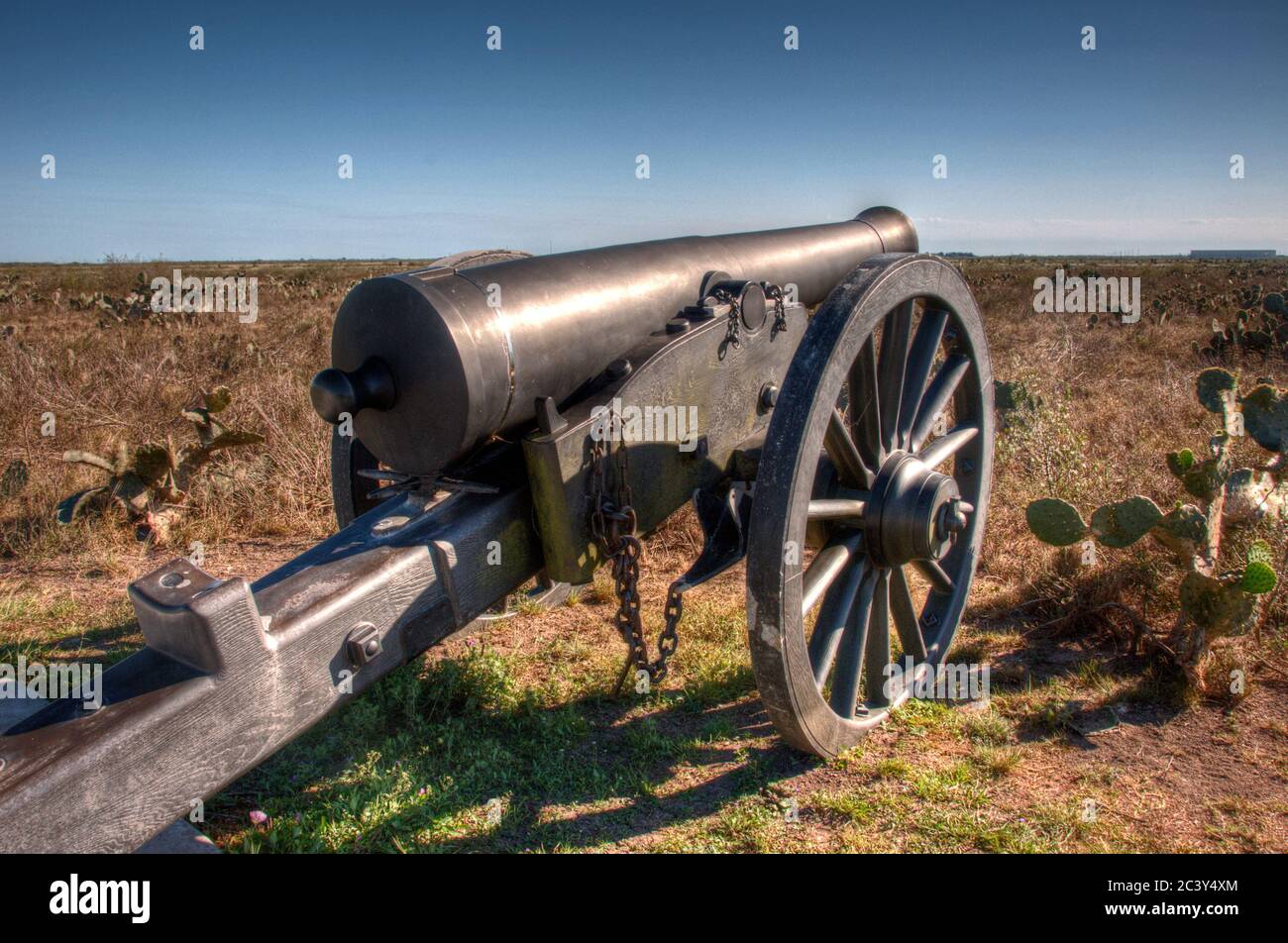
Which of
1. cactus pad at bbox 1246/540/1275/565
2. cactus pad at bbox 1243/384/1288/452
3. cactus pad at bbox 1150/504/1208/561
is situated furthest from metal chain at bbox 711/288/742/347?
cactus pad at bbox 1243/384/1288/452

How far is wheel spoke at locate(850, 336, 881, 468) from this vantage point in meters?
2.90

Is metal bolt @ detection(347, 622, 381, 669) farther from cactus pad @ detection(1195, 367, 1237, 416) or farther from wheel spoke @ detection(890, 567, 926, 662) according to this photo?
cactus pad @ detection(1195, 367, 1237, 416)

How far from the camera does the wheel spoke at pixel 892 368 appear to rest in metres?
3.08

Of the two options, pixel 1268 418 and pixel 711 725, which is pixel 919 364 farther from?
pixel 1268 418

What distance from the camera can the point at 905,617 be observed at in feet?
10.5

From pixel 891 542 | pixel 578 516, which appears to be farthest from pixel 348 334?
pixel 891 542

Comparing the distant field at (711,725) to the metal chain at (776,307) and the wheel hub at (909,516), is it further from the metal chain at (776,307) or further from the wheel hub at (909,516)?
the metal chain at (776,307)

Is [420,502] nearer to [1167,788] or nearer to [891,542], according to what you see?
[891,542]

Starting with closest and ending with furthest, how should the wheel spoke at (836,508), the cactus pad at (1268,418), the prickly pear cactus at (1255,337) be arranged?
1. the wheel spoke at (836,508)
2. the cactus pad at (1268,418)
3. the prickly pear cactus at (1255,337)

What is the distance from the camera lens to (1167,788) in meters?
2.84

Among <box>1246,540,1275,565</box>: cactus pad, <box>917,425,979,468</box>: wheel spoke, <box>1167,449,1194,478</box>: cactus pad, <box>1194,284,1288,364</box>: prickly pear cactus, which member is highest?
<box>1194,284,1288,364</box>: prickly pear cactus

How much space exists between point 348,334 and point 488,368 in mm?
395

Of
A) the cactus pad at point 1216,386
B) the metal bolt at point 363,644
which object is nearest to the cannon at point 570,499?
the metal bolt at point 363,644

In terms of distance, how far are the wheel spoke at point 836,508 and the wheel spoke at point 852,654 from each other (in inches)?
8.8
